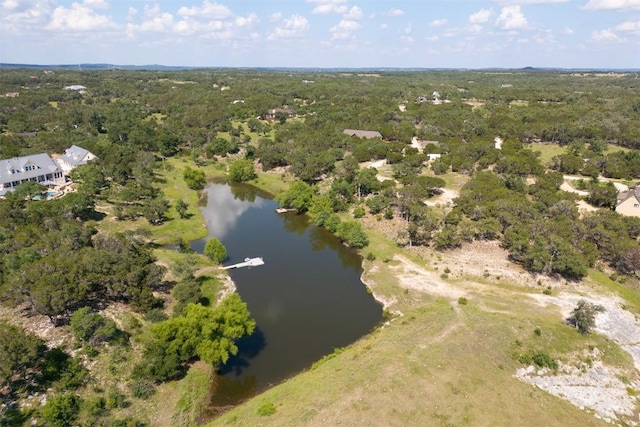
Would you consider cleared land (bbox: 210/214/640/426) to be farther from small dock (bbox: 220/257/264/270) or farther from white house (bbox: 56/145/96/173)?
white house (bbox: 56/145/96/173)

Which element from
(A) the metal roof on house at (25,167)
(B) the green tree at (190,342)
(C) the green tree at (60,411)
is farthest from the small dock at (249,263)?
(A) the metal roof on house at (25,167)

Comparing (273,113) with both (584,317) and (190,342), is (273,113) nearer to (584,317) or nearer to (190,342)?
(190,342)

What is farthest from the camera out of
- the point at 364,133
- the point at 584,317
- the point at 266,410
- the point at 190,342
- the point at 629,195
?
the point at 364,133

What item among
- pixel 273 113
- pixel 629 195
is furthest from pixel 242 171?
pixel 629 195

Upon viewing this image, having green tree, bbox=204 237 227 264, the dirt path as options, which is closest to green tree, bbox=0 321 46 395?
green tree, bbox=204 237 227 264

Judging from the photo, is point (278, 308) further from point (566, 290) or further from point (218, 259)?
point (566, 290)

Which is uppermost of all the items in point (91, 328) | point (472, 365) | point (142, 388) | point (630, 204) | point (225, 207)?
point (630, 204)
